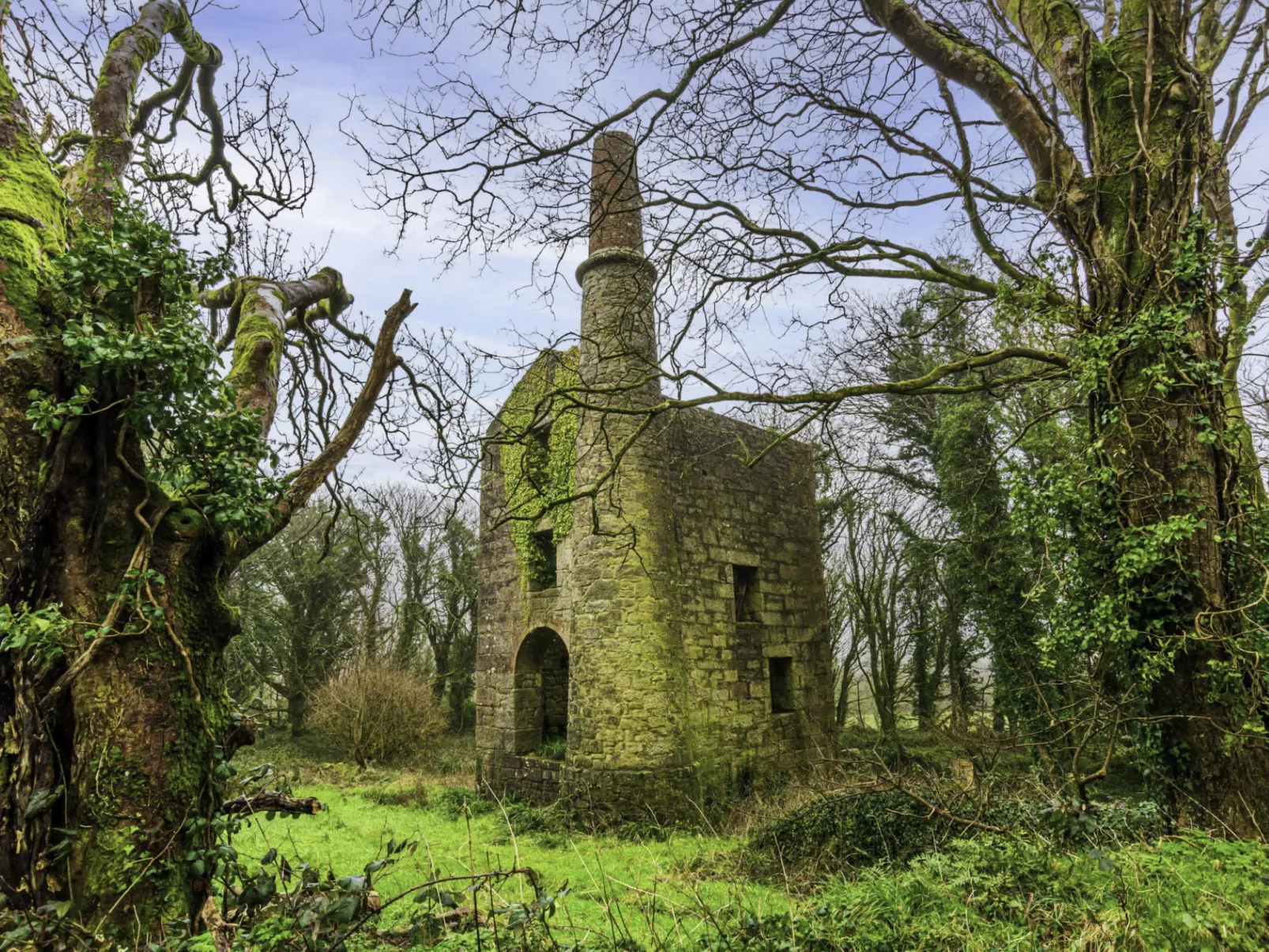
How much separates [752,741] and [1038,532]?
7.21 m

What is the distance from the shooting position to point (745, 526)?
39.2 feet

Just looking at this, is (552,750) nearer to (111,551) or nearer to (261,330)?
(261,330)

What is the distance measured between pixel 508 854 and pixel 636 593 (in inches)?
129

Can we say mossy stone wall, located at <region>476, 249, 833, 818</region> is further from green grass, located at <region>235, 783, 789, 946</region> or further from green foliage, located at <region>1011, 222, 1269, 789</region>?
green foliage, located at <region>1011, 222, 1269, 789</region>

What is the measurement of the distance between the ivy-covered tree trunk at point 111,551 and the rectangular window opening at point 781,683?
984 centimetres

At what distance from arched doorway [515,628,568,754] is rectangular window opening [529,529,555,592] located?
708 mm

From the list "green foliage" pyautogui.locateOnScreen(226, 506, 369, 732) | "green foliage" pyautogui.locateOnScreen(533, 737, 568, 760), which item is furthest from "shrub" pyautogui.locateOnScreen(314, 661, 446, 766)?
"green foliage" pyautogui.locateOnScreen(533, 737, 568, 760)

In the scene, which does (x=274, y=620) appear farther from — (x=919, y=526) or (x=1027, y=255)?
(x=1027, y=255)

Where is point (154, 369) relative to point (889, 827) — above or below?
above

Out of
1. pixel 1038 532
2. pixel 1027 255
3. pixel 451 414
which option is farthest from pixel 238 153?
pixel 1038 532

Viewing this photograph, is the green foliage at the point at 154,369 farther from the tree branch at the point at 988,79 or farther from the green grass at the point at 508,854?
the tree branch at the point at 988,79

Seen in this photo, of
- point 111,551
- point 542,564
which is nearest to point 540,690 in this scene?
point 542,564

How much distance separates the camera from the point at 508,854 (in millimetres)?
8141

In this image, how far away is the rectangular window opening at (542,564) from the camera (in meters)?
11.6
